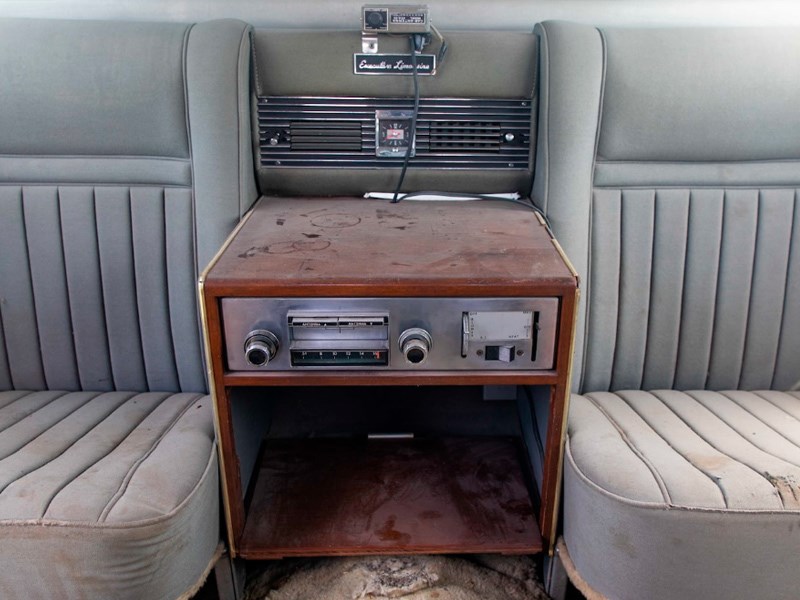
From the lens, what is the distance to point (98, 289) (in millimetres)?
1236

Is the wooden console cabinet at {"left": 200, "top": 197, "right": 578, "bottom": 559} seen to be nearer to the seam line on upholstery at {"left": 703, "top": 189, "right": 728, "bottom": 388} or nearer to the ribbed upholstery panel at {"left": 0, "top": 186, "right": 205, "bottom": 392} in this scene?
the ribbed upholstery panel at {"left": 0, "top": 186, "right": 205, "bottom": 392}

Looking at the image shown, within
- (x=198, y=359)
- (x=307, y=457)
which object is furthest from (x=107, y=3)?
(x=307, y=457)

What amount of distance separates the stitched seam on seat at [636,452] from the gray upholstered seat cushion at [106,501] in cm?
69

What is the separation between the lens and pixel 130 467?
0.98 metres

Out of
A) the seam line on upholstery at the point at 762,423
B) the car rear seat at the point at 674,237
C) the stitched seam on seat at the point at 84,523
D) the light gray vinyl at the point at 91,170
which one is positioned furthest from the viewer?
the light gray vinyl at the point at 91,170

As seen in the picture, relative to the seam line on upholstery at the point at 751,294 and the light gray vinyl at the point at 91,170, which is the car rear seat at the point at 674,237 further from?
the light gray vinyl at the point at 91,170

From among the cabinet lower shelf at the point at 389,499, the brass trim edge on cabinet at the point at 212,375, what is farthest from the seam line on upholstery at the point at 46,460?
the cabinet lower shelf at the point at 389,499

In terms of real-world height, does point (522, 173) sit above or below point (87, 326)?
above

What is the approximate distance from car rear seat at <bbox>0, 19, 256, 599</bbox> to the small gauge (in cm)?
26

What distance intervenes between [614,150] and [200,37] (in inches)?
32.2

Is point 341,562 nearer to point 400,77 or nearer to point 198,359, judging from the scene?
point 198,359

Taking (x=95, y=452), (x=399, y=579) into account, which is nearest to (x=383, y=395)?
(x=399, y=579)

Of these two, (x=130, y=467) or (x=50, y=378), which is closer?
(x=130, y=467)

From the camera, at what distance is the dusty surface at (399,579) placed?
3.84 ft
